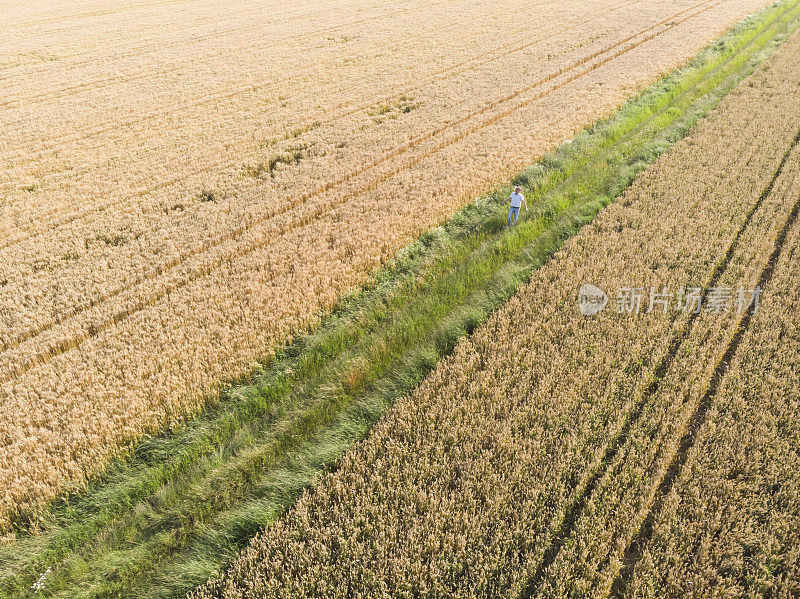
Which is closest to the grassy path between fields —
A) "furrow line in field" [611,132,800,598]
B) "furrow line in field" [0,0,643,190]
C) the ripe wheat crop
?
"furrow line in field" [611,132,800,598]

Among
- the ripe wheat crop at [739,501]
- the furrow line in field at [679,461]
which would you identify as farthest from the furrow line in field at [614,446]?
the ripe wheat crop at [739,501]

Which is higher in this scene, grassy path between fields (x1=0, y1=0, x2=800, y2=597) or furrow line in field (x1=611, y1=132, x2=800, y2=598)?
grassy path between fields (x1=0, y1=0, x2=800, y2=597)

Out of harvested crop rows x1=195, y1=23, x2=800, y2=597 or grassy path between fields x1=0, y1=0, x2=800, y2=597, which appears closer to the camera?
harvested crop rows x1=195, y1=23, x2=800, y2=597

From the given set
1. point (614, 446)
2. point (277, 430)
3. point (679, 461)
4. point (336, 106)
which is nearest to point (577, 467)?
point (614, 446)

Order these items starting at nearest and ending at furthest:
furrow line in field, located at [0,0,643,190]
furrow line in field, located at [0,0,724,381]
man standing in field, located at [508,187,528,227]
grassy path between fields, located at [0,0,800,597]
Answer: grassy path between fields, located at [0,0,800,597] < furrow line in field, located at [0,0,724,381] < man standing in field, located at [508,187,528,227] < furrow line in field, located at [0,0,643,190]

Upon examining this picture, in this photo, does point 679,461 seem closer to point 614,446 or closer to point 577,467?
point 614,446

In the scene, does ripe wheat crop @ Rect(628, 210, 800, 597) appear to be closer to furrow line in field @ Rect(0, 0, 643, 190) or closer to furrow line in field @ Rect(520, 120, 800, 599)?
furrow line in field @ Rect(520, 120, 800, 599)

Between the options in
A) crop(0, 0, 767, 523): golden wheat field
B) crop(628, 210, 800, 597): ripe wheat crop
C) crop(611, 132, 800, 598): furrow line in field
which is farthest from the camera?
crop(0, 0, 767, 523): golden wheat field
